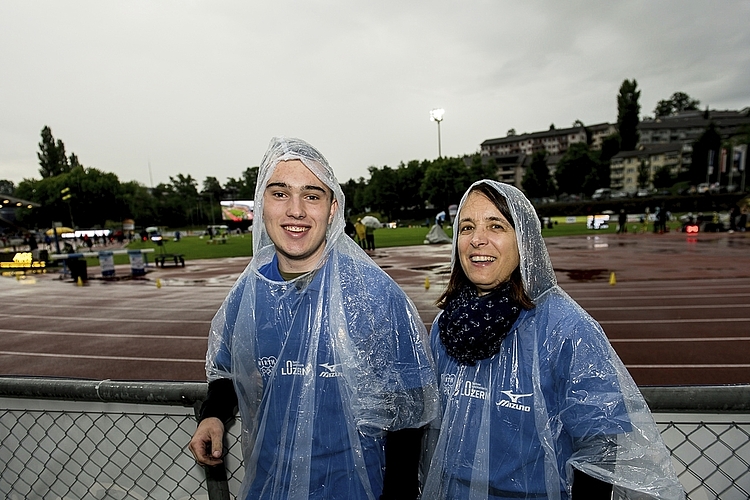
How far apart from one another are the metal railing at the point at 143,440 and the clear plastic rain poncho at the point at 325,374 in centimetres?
25

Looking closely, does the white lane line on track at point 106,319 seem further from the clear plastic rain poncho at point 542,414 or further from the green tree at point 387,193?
the green tree at point 387,193

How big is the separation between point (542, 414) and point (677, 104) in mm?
162012

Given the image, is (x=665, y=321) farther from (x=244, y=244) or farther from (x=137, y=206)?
(x=137, y=206)

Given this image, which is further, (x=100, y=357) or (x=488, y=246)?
(x=100, y=357)

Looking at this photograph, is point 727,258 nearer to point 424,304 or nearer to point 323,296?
point 424,304

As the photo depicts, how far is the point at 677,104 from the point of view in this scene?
426 ft

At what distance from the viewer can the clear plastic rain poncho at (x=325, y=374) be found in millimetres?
1523

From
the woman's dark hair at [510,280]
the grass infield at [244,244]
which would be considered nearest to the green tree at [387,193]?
the grass infield at [244,244]

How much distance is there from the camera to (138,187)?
287 ft

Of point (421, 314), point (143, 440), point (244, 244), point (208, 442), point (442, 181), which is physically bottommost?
point (244, 244)

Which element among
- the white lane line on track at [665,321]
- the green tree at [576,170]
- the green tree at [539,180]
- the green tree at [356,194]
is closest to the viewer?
the white lane line on track at [665,321]

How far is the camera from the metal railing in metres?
1.51

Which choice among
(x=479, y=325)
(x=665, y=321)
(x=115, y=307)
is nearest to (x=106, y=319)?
(x=115, y=307)

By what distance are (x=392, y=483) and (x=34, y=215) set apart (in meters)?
91.3
